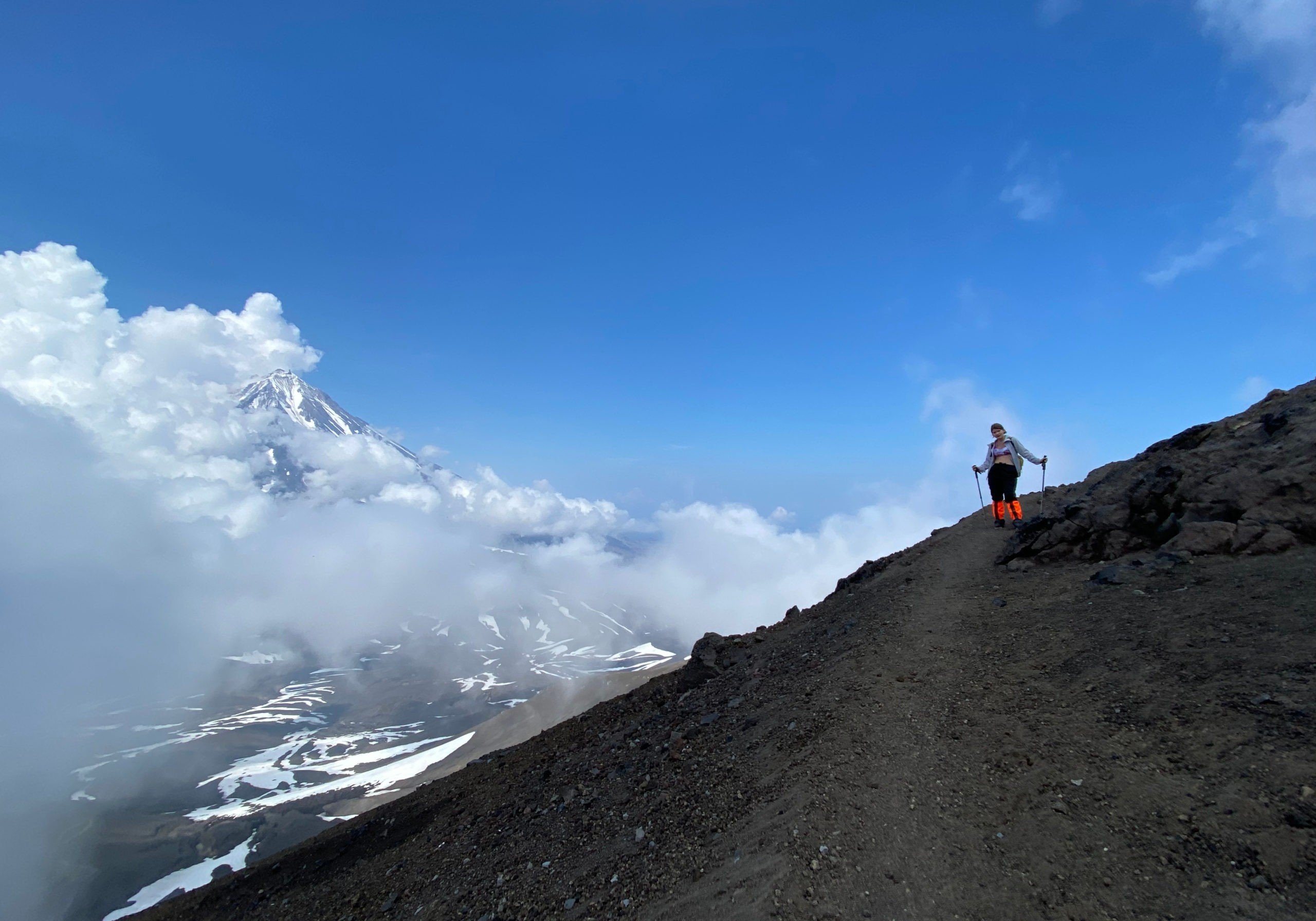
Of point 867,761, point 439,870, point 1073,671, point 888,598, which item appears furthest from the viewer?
point 888,598

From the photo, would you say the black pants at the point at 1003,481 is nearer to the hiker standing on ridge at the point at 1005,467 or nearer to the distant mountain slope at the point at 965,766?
the hiker standing on ridge at the point at 1005,467

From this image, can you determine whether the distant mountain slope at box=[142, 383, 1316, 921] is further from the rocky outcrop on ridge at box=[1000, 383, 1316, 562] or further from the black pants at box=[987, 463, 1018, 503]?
the black pants at box=[987, 463, 1018, 503]

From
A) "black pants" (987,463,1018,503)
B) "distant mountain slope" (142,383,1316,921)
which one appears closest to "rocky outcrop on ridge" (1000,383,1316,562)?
"distant mountain slope" (142,383,1316,921)

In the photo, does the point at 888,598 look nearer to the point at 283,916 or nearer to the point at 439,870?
the point at 439,870

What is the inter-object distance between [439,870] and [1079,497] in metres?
18.6

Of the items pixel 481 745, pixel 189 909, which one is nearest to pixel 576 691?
pixel 481 745

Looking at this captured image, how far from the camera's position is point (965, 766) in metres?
8.27

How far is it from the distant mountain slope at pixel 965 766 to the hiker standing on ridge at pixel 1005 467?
2.40m

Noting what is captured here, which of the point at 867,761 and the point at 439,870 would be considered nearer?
the point at 867,761

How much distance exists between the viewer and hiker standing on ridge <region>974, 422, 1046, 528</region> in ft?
60.2

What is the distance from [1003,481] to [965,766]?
13.1 metres

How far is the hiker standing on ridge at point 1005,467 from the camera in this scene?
18.3 metres

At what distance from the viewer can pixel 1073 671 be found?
9.64m

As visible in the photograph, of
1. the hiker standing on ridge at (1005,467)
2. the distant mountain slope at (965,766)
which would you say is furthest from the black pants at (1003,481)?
the distant mountain slope at (965,766)
